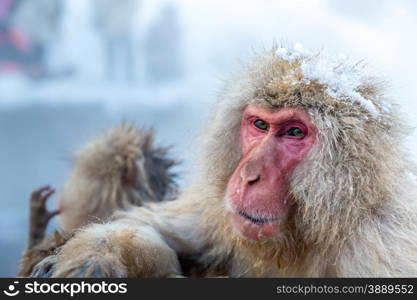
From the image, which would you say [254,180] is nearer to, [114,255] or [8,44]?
[114,255]

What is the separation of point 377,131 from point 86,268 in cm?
129

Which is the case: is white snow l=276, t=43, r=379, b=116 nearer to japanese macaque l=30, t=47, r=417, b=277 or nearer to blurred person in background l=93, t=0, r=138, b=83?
japanese macaque l=30, t=47, r=417, b=277

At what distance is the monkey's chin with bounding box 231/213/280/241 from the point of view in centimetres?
274

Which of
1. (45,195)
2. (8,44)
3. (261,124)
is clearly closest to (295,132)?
(261,124)

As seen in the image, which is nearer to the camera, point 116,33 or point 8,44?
point 8,44

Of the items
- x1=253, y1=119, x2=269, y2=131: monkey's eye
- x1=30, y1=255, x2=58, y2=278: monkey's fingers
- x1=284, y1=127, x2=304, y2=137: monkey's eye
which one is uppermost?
x1=253, y1=119, x2=269, y2=131: monkey's eye

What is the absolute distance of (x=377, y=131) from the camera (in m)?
2.86

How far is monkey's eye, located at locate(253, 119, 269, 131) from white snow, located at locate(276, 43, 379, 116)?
0.80 feet

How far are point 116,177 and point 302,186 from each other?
237cm

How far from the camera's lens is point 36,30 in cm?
722

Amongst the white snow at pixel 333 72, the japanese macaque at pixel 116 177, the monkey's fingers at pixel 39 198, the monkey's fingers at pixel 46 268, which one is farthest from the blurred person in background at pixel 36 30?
the white snow at pixel 333 72

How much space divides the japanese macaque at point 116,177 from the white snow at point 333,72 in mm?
2053

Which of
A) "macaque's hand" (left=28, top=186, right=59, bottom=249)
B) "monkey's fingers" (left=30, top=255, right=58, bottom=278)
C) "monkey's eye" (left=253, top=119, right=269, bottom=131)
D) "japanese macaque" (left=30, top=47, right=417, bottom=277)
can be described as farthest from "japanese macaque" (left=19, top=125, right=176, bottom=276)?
"monkey's eye" (left=253, top=119, right=269, bottom=131)

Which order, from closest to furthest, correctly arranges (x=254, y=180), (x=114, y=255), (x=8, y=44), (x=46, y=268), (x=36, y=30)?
(x=254, y=180) < (x=114, y=255) < (x=46, y=268) < (x=8, y=44) < (x=36, y=30)
